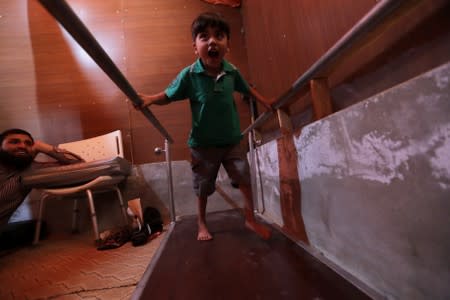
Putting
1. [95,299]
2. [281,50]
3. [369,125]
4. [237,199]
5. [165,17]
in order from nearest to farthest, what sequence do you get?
[369,125]
[95,299]
[281,50]
[237,199]
[165,17]

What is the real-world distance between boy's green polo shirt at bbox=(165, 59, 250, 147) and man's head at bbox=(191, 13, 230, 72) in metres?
0.07

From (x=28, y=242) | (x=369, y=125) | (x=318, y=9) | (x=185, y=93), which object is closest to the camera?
(x=369, y=125)

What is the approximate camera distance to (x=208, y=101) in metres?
1.32

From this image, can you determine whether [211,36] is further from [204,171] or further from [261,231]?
[261,231]

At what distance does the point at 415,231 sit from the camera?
539mm

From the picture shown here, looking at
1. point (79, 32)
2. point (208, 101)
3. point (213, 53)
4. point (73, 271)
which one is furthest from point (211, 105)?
point (73, 271)

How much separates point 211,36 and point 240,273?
3.55ft

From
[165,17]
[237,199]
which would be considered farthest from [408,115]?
[165,17]

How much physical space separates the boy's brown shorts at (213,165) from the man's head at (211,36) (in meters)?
0.48

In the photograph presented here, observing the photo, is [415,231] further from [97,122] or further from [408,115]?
[97,122]

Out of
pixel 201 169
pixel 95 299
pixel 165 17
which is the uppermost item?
pixel 165 17

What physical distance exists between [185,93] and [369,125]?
3.11 ft

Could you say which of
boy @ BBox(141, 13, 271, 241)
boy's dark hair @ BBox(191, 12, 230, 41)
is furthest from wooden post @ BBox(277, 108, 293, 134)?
boy's dark hair @ BBox(191, 12, 230, 41)

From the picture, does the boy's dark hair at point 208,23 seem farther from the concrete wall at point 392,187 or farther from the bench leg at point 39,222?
the bench leg at point 39,222
